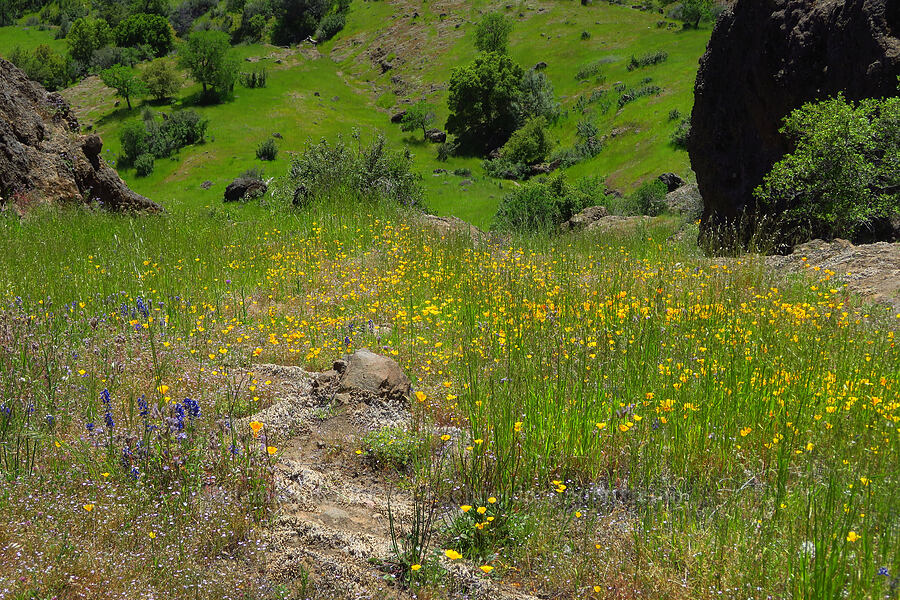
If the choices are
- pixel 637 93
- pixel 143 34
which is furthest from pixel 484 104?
pixel 143 34

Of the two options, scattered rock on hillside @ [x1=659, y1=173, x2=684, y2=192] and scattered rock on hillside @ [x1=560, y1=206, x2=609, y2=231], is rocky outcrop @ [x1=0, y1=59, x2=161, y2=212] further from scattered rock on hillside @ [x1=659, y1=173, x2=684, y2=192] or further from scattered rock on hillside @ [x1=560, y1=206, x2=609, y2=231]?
scattered rock on hillside @ [x1=659, y1=173, x2=684, y2=192]

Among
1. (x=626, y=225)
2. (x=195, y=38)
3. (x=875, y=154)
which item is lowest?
(x=626, y=225)

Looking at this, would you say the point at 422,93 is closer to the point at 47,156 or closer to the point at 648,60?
the point at 648,60

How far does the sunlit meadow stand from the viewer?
2992mm

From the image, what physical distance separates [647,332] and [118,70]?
81.4 m

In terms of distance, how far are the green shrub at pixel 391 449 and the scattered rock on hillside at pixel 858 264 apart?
6.01 m

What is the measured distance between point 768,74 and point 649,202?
17.1 meters

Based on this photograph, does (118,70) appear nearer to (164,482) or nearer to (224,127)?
(224,127)

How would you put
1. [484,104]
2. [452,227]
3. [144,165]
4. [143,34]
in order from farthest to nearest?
[143,34], [484,104], [144,165], [452,227]

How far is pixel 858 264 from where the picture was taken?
29.3 feet

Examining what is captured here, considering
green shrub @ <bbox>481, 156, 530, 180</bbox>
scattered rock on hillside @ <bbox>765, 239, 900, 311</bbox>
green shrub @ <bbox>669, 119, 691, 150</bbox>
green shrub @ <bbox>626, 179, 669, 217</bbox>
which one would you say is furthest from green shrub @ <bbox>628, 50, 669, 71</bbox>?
scattered rock on hillside @ <bbox>765, 239, 900, 311</bbox>

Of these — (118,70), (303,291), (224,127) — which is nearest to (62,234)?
(303,291)

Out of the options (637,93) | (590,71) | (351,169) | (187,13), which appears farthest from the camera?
(187,13)

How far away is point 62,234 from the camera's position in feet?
31.2
